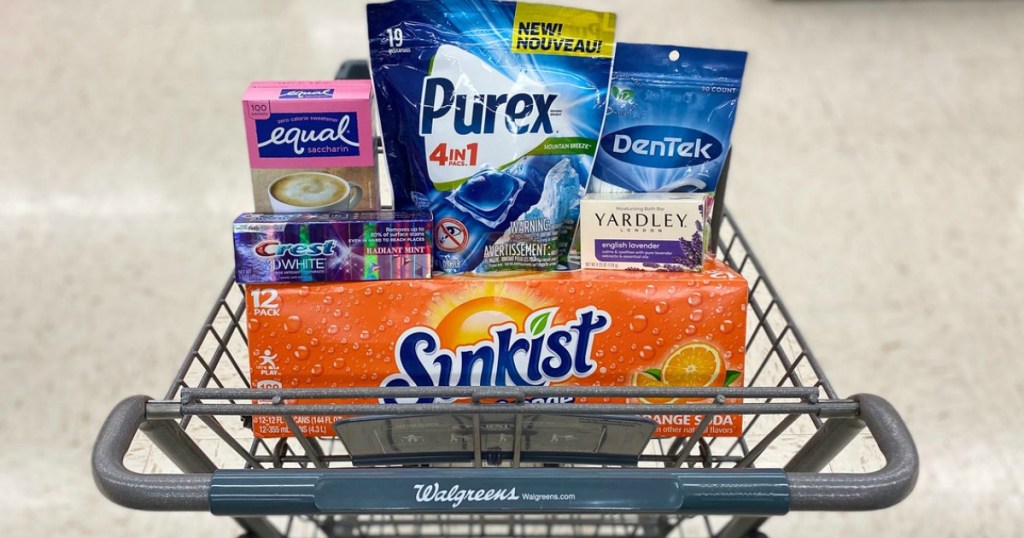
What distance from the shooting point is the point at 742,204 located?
6.71ft

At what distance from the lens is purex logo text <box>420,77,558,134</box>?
2.53 ft

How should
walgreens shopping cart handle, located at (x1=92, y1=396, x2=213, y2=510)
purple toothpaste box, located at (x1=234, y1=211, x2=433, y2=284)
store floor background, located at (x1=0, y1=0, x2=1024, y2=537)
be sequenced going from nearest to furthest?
walgreens shopping cart handle, located at (x1=92, y1=396, x2=213, y2=510) → purple toothpaste box, located at (x1=234, y1=211, x2=433, y2=284) → store floor background, located at (x1=0, y1=0, x2=1024, y2=537)

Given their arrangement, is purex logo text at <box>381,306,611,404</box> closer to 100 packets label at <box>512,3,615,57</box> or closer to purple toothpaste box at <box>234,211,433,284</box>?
purple toothpaste box at <box>234,211,433,284</box>

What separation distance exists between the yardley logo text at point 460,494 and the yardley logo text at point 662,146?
0.37 meters

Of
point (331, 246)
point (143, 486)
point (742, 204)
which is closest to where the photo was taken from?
point (143, 486)

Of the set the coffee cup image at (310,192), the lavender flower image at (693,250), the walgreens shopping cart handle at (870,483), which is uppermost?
the coffee cup image at (310,192)

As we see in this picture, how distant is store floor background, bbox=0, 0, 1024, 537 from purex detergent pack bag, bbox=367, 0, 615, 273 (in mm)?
915

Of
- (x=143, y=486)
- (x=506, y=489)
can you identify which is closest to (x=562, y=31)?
(x=506, y=489)

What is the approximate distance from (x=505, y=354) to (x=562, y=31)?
1.03 ft

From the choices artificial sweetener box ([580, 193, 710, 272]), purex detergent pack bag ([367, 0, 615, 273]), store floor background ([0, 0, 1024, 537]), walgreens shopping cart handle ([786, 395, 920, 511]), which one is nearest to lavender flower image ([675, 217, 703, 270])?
artificial sweetener box ([580, 193, 710, 272])

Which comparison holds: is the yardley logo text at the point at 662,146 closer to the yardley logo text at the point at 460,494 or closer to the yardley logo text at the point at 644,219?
the yardley logo text at the point at 644,219

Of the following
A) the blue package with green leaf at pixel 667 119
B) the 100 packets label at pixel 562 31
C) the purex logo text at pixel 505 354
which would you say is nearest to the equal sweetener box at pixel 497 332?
the purex logo text at pixel 505 354

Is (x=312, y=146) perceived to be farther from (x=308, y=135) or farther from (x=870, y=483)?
(x=870, y=483)

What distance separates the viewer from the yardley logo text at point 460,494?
627 millimetres
